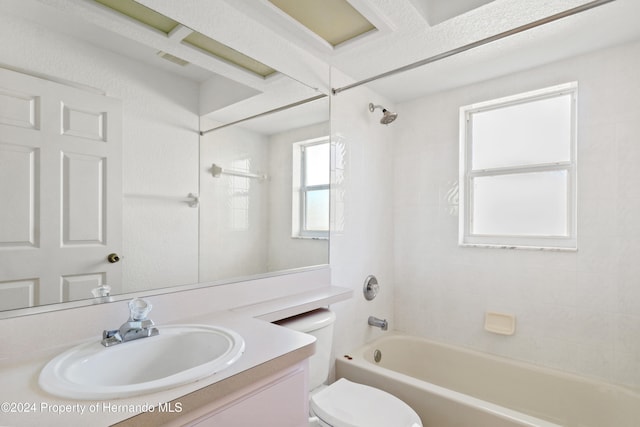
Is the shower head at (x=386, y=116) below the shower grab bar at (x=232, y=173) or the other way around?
the other way around

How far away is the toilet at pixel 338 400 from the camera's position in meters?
1.35

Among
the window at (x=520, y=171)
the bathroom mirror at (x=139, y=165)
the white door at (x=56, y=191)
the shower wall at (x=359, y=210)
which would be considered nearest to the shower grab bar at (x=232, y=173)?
the bathroom mirror at (x=139, y=165)

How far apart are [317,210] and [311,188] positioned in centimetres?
14

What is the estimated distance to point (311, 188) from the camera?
1.93m

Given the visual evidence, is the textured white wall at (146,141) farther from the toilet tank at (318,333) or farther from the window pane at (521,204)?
the window pane at (521,204)

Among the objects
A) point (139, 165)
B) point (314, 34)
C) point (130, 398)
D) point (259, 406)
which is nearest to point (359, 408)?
point (259, 406)

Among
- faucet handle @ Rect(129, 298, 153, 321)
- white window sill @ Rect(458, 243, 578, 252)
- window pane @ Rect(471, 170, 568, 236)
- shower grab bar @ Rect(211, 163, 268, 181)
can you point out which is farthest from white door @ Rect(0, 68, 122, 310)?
window pane @ Rect(471, 170, 568, 236)

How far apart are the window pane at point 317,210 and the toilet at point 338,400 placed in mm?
529

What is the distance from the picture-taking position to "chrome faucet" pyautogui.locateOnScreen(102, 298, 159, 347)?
94 centimetres

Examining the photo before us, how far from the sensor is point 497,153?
2305 millimetres

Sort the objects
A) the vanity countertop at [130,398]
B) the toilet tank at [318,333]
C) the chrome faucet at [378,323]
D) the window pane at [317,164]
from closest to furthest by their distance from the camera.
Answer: the vanity countertop at [130,398] → the toilet tank at [318,333] → the window pane at [317,164] → the chrome faucet at [378,323]

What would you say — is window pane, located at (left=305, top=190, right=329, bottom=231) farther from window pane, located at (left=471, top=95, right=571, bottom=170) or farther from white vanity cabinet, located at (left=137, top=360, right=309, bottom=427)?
window pane, located at (left=471, top=95, right=571, bottom=170)

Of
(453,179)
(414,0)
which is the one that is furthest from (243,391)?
(453,179)

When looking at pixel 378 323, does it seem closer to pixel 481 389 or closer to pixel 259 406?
pixel 481 389
